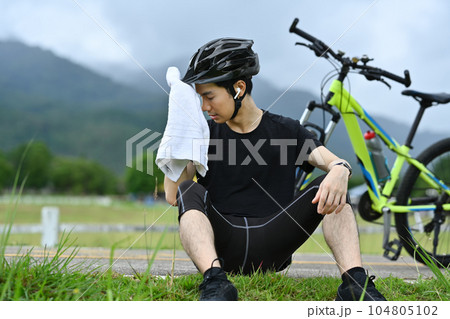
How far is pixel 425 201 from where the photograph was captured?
12.5 feet

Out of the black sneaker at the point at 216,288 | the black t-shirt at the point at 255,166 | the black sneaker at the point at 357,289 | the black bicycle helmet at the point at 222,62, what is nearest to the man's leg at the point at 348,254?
the black sneaker at the point at 357,289

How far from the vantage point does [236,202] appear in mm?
2418

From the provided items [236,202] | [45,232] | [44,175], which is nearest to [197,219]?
[236,202]

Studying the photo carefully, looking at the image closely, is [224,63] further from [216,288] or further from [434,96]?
[434,96]

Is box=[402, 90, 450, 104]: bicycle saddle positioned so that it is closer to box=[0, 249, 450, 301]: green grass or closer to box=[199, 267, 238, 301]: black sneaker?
box=[0, 249, 450, 301]: green grass

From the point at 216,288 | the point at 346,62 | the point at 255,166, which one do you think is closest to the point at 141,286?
the point at 216,288

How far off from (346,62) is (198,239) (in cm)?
209

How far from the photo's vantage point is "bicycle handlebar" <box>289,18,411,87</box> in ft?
11.3

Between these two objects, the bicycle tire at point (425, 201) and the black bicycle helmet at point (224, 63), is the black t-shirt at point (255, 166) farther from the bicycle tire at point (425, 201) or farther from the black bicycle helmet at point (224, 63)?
the bicycle tire at point (425, 201)

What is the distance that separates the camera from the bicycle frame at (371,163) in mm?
3621

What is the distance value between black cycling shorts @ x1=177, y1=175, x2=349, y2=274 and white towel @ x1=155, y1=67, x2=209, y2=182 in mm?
125

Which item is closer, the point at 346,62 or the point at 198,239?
the point at 198,239

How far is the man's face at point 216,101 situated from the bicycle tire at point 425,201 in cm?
194
